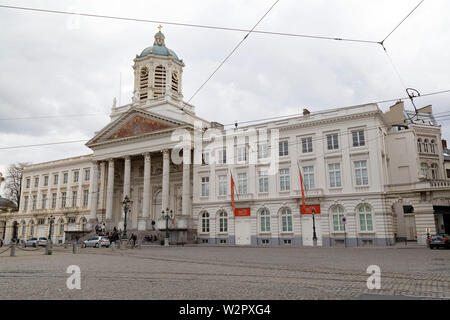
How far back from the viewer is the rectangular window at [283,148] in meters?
39.8

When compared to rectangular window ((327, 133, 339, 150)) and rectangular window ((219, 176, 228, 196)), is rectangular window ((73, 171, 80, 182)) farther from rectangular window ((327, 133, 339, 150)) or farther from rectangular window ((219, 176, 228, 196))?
rectangular window ((327, 133, 339, 150))

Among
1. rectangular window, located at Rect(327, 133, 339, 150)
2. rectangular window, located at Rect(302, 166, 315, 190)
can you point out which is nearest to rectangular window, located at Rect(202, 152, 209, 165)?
rectangular window, located at Rect(302, 166, 315, 190)

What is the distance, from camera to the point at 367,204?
34688mm

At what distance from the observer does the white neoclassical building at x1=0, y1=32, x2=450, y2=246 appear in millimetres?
34875

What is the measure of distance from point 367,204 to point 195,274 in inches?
1044

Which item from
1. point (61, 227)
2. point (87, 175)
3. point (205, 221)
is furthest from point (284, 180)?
point (61, 227)

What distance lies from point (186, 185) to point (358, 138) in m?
20.2

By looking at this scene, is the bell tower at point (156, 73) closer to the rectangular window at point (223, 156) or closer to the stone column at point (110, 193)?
the stone column at point (110, 193)

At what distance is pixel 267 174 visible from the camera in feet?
132

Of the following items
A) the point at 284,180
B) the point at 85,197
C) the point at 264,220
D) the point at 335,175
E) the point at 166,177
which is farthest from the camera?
the point at 85,197

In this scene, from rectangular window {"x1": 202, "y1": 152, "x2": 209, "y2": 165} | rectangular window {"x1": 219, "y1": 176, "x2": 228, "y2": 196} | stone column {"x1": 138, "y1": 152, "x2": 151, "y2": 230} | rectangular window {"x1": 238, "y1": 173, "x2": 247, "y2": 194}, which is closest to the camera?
rectangular window {"x1": 238, "y1": 173, "x2": 247, "y2": 194}

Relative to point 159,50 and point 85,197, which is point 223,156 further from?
point 85,197

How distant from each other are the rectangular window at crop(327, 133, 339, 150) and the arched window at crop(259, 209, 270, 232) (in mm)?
9643

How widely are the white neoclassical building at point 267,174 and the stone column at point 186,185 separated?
12cm
